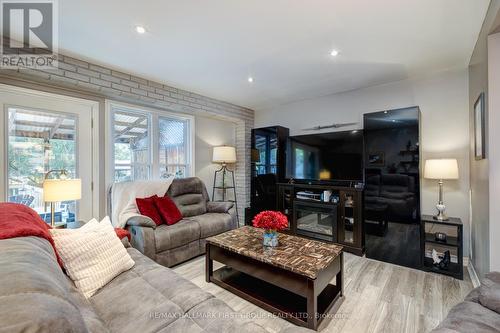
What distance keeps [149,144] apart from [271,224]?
2.55 meters

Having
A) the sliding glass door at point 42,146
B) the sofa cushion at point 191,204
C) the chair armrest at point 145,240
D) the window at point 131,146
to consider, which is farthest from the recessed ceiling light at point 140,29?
the sofa cushion at point 191,204

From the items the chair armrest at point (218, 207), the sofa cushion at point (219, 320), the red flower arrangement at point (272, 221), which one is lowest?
the sofa cushion at point (219, 320)

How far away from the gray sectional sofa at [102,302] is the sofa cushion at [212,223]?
1.16 meters

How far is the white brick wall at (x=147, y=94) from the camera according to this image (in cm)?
246

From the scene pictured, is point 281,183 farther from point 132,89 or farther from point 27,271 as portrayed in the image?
point 27,271

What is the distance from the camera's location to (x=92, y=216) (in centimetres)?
296

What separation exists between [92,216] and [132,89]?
5.78ft

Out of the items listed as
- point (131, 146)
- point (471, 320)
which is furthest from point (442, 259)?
point (131, 146)

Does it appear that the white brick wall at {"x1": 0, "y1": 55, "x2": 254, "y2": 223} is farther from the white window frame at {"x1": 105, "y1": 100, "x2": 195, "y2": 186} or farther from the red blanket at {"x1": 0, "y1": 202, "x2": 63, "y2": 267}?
the red blanket at {"x1": 0, "y1": 202, "x2": 63, "y2": 267}

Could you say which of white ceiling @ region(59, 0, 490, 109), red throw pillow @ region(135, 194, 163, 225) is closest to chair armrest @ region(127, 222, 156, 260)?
red throw pillow @ region(135, 194, 163, 225)

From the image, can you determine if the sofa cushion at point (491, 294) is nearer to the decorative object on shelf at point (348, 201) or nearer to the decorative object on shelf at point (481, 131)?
the decorative object on shelf at point (481, 131)

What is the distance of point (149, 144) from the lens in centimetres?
364

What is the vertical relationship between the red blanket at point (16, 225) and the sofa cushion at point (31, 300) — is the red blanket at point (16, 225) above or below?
above

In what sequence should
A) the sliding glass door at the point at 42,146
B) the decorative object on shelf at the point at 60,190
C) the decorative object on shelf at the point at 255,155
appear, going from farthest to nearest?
1. the decorative object on shelf at the point at 255,155
2. the sliding glass door at the point at 42,146
3. the decorative object on shelf at the point at 60,190
